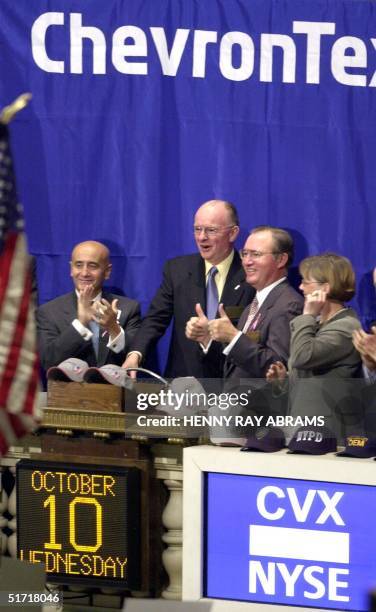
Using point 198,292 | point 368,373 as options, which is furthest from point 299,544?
point 198,292

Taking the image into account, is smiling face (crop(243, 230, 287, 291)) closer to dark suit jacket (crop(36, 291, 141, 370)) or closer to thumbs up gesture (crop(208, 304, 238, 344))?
thumbs up gesture (crop(208, 304, 238, 344))

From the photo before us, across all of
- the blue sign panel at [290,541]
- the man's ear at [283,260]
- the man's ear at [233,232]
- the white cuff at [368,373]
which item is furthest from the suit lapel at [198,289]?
the blue sign panel at [290,541]

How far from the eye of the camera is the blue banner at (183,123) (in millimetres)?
8438

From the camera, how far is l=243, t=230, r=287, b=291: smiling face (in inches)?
299

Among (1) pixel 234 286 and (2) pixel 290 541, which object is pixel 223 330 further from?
(2) pixel 290 541

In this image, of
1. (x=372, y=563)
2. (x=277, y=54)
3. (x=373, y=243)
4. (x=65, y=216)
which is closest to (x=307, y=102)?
(x=277, y=54)

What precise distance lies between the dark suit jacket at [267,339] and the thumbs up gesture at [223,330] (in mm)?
65

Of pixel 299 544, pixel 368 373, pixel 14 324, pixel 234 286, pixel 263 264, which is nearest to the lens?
pixel 14 324

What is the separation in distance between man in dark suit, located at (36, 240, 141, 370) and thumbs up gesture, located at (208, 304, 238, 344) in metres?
0.83

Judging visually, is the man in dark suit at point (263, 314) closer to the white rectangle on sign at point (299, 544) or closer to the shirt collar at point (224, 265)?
the shirt collar at point (224, 265)

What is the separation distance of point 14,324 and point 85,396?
305 centimetres

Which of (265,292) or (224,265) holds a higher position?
(224,265)

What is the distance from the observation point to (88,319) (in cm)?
806

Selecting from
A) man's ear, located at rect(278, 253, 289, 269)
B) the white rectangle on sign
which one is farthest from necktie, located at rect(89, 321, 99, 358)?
the white rectangle on sign
